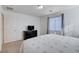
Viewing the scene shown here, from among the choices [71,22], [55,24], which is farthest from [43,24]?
[71,22]

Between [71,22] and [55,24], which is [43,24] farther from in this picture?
[71,22]

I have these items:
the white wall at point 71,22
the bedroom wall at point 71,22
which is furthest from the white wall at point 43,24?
the white wall at point 71,22

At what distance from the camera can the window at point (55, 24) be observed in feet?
3.49

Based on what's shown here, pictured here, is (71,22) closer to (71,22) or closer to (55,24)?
(71,22)

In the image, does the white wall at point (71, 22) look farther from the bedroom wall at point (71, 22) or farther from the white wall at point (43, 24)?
the white wall at point (43, 24)

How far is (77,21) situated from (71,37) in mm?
260

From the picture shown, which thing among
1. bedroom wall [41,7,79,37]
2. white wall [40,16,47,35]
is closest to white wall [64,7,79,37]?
bedroom wall [41,7,79,37]

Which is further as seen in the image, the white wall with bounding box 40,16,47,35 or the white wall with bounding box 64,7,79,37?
the white wall with bounding box 40,16,47,35

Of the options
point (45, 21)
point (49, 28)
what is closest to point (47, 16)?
point (45, 21)

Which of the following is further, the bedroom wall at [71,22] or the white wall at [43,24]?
the white wall at [43,24]

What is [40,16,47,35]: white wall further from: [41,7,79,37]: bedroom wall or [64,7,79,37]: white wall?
[64,7,79,37]: white wall

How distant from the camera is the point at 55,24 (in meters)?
1.08

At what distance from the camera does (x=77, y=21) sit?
0.99 m

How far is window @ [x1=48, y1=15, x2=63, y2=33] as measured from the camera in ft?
3.49
